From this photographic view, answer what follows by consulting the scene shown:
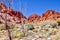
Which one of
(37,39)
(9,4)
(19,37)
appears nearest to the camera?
(9,4)

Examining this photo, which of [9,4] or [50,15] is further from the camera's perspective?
[50,15]

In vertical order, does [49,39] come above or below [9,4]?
below

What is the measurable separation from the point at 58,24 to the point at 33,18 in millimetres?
53486

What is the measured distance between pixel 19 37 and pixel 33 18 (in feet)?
206

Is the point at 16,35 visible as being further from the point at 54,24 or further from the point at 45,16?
the point at 45,16

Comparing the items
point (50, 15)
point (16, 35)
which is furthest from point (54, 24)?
point (50, 15)

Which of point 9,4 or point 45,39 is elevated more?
point 9,4

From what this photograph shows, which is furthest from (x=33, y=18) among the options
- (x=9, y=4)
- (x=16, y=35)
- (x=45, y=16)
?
(x=9, y=4)

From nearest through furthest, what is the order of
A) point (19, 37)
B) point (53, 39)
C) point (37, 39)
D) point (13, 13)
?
point (53, 39) → point (37, 39) → point (19, 37) → point (13, 13)

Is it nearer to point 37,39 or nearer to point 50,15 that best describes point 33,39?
point 37,39

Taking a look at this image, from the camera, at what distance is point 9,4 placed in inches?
544

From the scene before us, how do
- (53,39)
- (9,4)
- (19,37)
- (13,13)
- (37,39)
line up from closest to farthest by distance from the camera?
(9,4), (53,39), (37,39), (19,37), (13,13)

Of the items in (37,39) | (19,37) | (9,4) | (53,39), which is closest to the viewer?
(9,4)

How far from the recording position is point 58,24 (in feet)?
95.2
